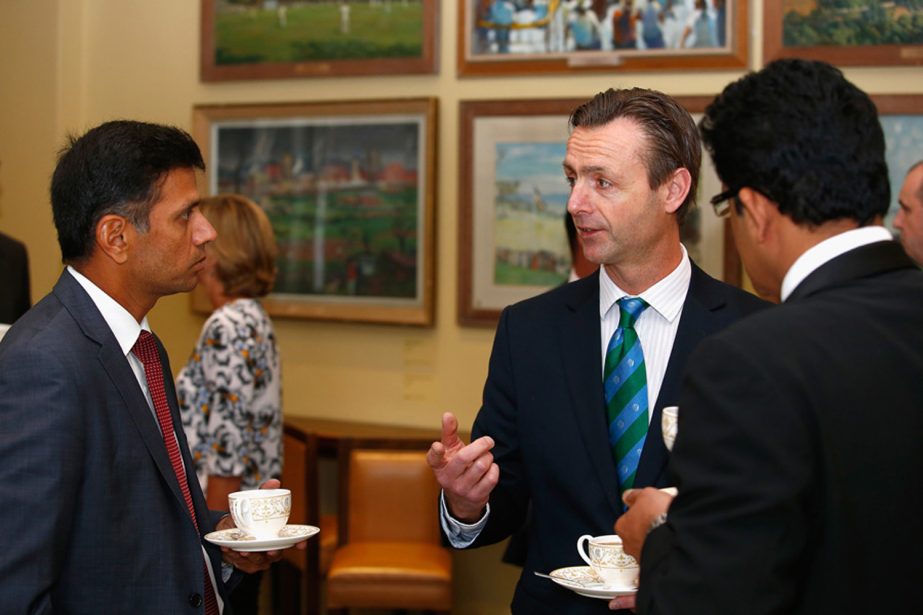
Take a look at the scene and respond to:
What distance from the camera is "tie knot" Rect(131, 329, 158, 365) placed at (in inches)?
94.3

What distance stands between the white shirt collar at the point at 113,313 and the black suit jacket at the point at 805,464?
1261mm

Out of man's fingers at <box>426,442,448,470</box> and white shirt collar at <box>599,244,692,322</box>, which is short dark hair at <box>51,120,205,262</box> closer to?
man's fingers at <box>426,442,448,470</box>

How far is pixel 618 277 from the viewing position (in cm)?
250

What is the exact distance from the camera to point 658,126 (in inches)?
97.9

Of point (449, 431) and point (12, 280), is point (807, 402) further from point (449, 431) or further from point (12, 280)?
point (12, 280)

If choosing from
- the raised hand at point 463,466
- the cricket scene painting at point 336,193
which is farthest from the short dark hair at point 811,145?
the cricket scene painting at point 336,193

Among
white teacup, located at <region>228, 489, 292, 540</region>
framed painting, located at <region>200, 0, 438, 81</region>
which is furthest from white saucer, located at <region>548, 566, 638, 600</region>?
framed painting, located at <region>200, 0, 438, 81</region>

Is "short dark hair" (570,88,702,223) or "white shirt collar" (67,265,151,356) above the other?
"short dark hair" (570,88,702,223)

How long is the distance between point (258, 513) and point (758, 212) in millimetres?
1335

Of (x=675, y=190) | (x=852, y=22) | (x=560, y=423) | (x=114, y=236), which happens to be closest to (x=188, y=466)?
(x=114, y=236)

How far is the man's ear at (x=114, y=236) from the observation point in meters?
2.31

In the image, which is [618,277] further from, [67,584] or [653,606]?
[67,584]

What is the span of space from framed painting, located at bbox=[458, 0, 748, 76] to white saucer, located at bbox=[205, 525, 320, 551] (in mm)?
3216

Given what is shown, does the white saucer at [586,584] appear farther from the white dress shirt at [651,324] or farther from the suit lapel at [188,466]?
the suit lapel at [188,466]
